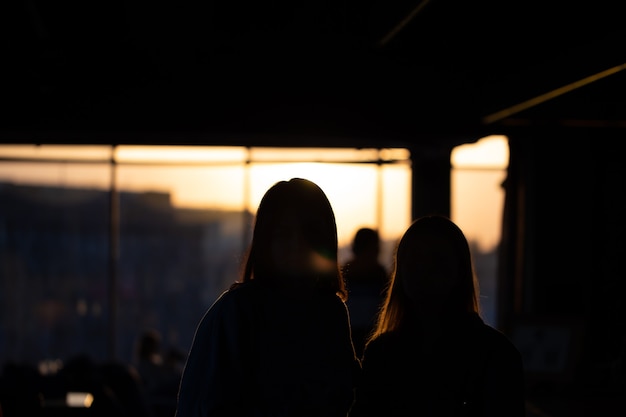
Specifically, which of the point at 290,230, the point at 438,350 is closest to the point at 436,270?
the point at 438,350

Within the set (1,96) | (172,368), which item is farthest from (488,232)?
(1,96)

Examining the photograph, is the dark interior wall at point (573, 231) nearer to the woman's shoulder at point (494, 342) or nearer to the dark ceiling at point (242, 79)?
the dark ceiling at point (242, 79)

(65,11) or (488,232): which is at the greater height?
(65,11)

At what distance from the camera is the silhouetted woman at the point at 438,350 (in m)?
1.83

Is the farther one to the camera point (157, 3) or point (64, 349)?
point (64, 349)

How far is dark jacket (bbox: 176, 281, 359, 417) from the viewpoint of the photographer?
1.72 metres

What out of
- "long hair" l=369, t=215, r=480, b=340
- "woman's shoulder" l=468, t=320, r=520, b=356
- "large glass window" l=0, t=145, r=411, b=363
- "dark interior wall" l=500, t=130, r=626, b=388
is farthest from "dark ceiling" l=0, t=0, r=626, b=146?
"woman's shoulder" l=468, t=320, r=520, b=356

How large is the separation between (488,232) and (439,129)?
1.81m

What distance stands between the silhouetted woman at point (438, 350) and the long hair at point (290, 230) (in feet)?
0.68

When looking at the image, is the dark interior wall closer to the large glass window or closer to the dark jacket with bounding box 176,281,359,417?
the large glass window

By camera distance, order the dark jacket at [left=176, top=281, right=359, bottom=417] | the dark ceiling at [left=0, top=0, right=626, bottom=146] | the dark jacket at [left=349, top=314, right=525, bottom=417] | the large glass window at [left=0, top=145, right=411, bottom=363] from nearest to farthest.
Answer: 1. the dark jacket at [left=176, top=281, right=359, bottom=417]
2. the dark jacket at [left=349, top=314, right=525, bottom=417]
3. the dark ceiling at [left=0, top=0, right=626, bottom=146]
4. the large glass window at [left=0, top=145, right=411, bottom=363]

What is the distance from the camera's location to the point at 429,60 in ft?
22.2

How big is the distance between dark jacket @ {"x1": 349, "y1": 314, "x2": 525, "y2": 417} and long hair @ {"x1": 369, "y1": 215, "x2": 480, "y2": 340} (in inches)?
2.0

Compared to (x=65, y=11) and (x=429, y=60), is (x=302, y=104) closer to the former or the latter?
(x=429, y=60)
